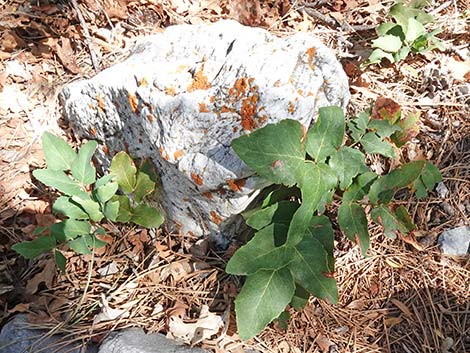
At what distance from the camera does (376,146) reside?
2131 millimetres

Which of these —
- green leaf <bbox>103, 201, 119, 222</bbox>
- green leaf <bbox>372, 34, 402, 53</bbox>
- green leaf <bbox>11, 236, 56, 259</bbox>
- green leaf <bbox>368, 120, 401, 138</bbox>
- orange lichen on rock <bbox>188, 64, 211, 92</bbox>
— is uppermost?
orange lichen on rock <bbox>188, 64, 211, 92</bbox>

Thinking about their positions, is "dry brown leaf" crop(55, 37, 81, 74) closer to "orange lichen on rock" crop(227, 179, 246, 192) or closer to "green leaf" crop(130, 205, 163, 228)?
"green leaf" crop(130, 205, 163, 228)

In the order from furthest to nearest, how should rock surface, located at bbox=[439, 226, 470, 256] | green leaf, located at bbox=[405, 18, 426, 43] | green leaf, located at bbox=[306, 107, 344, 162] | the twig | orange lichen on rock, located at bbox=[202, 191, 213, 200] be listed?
the twig < green leaf, located at bbox=[405, 18, 426, 43] < rock surface, located at bbox=[439, 226, 470, 256] < orange lichen on rock, located at bbox=[202, 191, 213, 200] < green leaf, located at bbox=[306, 107, 344, 162]

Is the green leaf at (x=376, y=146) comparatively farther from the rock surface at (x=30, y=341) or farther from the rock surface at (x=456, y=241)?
the rock surface at (x=30, y=341)

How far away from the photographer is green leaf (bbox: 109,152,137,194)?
2211mm

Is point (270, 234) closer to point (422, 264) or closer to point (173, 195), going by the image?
point (173, 195)

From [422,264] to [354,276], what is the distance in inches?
13.4

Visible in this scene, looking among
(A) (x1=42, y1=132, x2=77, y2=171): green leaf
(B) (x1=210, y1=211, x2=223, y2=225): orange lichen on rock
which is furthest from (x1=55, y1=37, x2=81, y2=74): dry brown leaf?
(B) (x1=210, y1=211, x2=223, y2=225): orange lichen on rock

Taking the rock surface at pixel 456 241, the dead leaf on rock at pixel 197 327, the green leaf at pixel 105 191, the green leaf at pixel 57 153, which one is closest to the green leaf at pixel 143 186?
the green leaf at pixel 105 191

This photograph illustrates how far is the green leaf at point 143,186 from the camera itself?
218 centimetres

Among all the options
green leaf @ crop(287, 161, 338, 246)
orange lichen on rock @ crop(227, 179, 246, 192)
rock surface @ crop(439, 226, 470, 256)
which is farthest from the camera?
rock surface @ crop(439, 226, 470, 256)

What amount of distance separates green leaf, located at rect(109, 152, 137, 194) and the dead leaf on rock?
69cm

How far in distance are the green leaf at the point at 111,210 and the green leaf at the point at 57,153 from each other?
0.34m

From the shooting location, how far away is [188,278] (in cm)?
220
